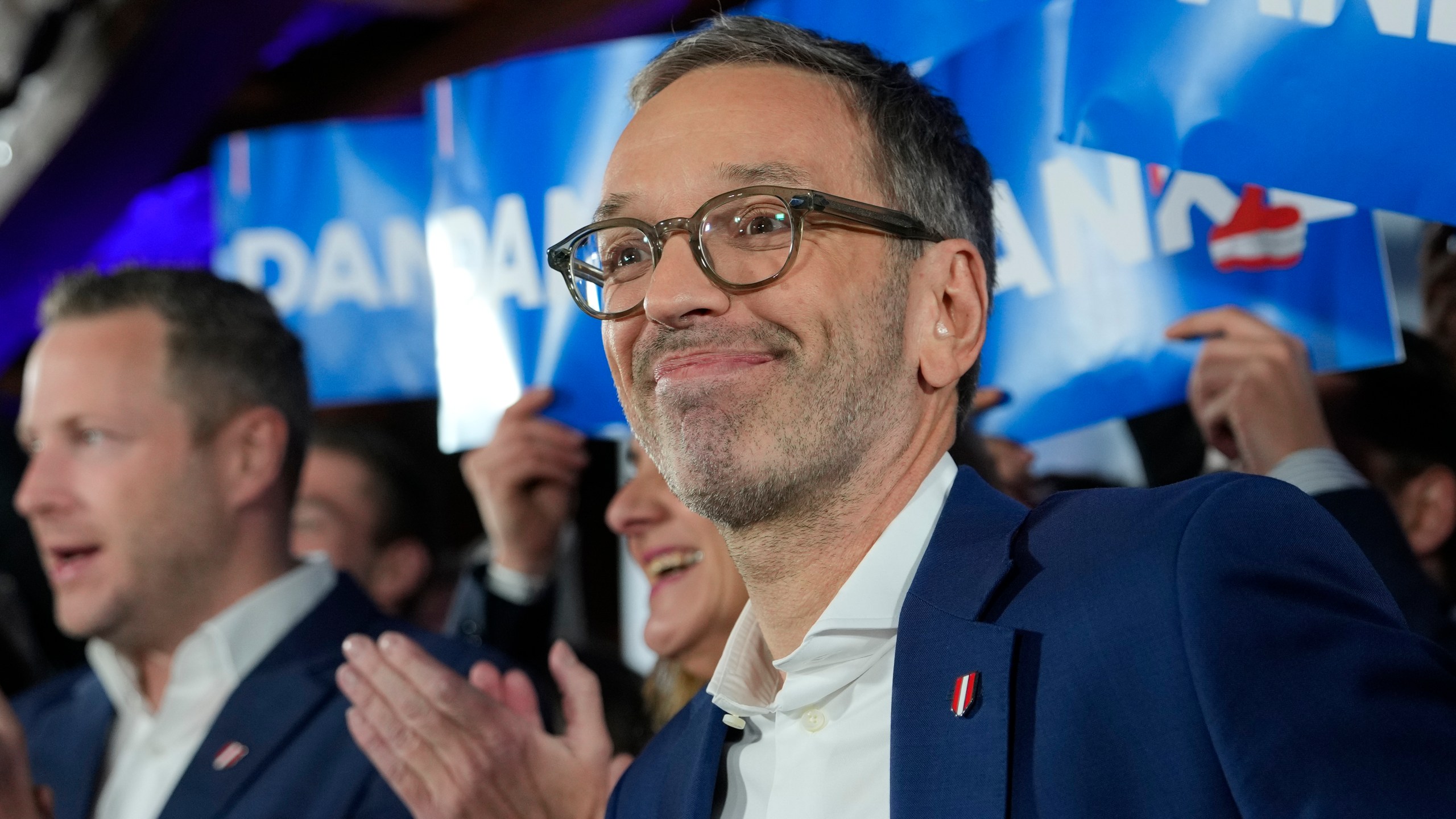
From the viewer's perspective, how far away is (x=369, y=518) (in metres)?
3.50

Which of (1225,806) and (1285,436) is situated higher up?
(1285,436)

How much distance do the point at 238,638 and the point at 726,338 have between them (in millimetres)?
1469

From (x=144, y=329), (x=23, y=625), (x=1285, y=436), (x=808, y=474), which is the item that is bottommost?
(x=23, y=625)

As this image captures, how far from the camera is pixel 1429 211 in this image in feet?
4.95

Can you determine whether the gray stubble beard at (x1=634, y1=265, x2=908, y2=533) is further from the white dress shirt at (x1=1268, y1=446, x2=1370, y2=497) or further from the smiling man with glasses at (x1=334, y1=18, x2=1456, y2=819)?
the white dress shirt at (x1=1268, y1=446, x2=1370, y2=497)

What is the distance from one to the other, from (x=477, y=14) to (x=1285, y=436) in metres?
3.11

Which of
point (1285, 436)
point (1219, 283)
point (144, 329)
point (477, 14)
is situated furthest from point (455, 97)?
point (1285, 436)

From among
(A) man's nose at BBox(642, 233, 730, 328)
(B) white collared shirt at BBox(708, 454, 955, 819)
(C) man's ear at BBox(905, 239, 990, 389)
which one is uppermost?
(A) man's nose at BBox(642, 233, 730, 328)

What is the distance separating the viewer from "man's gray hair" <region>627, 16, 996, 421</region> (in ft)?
4.77

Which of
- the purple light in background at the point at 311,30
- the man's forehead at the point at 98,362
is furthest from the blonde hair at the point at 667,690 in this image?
the purple light in background at the point at 311,30

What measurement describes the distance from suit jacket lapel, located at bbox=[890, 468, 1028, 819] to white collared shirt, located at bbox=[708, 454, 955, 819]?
0.13 feet

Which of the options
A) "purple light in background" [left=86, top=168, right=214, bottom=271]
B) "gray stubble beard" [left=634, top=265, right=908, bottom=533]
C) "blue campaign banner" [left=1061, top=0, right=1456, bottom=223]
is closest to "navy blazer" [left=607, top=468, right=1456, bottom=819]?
"gray stubble beard" [left=634, top=265, right=908, bottom=533]

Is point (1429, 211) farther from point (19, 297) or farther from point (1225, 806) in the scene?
point (19, 297)

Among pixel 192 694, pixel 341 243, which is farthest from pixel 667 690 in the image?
pixel 341 243
